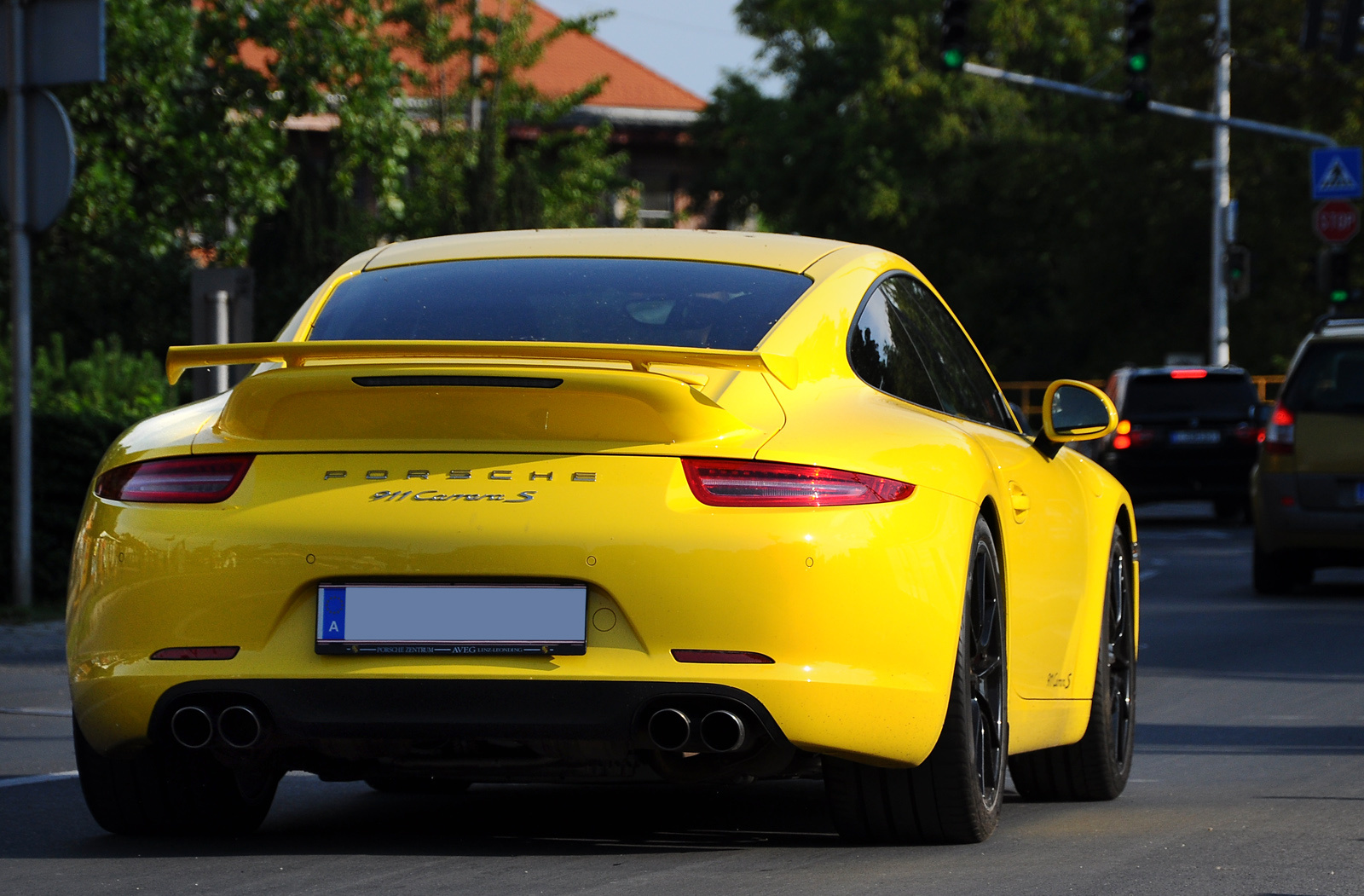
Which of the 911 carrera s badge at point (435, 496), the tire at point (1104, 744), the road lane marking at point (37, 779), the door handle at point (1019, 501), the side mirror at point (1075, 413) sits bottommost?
the road lane marking at point (37, 779)

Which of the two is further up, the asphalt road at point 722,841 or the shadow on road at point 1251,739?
the asphalt road at point 722,841

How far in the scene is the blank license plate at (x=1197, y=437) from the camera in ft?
85.0

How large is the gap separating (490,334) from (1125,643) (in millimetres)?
2473

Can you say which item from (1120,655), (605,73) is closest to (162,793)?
(1120,655)

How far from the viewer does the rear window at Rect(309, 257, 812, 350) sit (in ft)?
17.9

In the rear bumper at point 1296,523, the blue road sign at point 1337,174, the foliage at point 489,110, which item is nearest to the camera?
the rear bumper at point 1296,523

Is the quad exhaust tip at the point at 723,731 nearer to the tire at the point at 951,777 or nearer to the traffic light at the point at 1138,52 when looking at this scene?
the tire at the point at 951,777

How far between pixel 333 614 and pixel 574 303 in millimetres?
1078

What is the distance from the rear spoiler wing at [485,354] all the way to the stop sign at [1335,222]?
27.6 meters

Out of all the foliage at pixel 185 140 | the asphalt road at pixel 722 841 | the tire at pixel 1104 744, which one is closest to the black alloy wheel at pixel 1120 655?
the tire at pixel 1104 744

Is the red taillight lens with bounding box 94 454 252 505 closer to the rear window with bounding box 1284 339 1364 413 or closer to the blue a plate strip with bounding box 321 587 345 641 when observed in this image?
the blue a plate strip with bounding box 321 587 345 641

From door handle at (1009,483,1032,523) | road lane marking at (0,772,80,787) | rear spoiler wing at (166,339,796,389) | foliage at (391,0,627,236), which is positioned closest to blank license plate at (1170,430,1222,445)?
foliage at (391,0,627,236)

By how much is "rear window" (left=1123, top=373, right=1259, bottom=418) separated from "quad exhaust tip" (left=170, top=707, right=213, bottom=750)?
71.8 feet

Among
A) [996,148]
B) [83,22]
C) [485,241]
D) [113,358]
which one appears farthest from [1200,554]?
[996,148]
